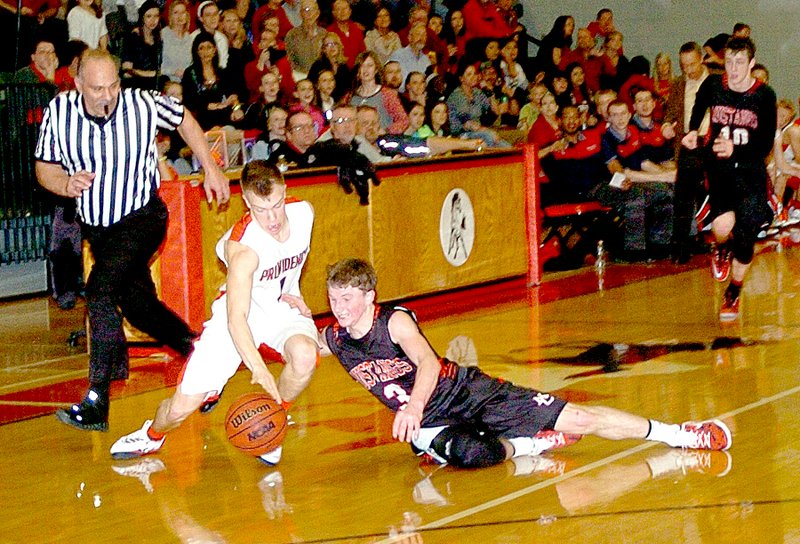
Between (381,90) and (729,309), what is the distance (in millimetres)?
4988

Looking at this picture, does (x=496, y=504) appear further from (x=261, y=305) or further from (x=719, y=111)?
(x=719, y=111)

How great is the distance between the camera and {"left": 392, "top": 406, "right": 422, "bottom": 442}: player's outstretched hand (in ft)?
18.5

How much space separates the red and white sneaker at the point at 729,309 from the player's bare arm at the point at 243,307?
16.5 ft

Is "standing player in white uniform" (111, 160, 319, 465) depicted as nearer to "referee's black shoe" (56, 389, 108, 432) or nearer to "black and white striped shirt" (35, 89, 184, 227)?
"referee's black shoe" (56, 389, 108, 432)

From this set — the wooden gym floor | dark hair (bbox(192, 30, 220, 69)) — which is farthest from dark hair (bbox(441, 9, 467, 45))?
the wooden gym floor

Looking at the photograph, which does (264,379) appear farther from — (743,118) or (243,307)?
(743,118)

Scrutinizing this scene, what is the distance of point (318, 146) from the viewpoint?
35.0 feet

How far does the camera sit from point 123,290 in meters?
7.32

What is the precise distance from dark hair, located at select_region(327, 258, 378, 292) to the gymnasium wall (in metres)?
15.6

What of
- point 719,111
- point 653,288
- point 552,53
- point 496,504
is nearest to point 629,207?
point 653,288

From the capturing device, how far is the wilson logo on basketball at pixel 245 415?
241 inches

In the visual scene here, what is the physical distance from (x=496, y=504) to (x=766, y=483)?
45.2 inches

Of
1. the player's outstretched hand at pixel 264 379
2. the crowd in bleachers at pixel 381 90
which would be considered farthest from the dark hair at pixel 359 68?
the player's outstretched hand at pixel 264 379

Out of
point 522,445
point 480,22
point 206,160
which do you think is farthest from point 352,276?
point 480,22
